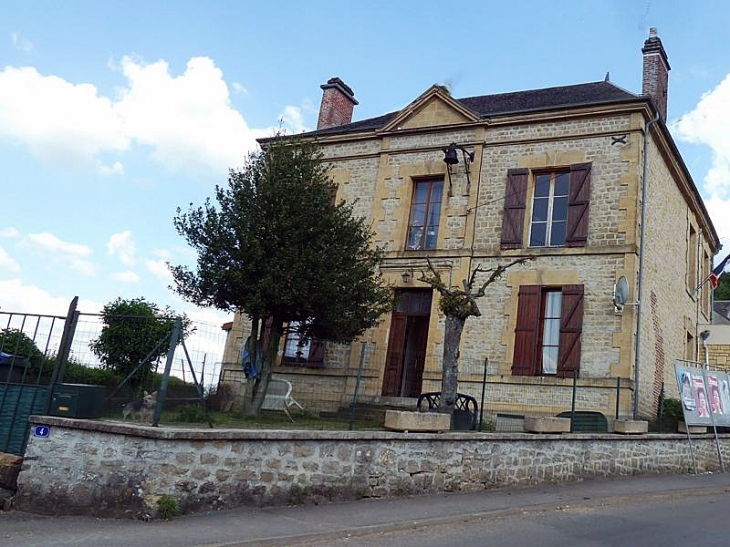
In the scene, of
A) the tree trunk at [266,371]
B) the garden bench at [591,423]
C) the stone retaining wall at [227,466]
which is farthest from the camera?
the garden bench at [591,423]

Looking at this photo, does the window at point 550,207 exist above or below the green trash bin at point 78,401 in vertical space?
above

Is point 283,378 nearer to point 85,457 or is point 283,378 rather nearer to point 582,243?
point 582,243

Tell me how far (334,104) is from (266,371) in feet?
34.1

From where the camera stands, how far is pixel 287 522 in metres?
6.40

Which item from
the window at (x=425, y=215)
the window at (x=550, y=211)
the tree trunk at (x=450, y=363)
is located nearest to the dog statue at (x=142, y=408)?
the tree trunk at (x=450, y=363)

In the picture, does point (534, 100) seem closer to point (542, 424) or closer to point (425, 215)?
point (425, 215)

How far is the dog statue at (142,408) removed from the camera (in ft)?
24.2

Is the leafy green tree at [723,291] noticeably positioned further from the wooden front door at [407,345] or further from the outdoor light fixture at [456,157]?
the wooden front door at [407,345]

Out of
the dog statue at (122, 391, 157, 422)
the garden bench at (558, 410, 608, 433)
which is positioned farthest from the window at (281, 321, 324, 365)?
the dog statue at (122, 391, 157, 422)

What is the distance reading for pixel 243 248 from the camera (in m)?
11.5

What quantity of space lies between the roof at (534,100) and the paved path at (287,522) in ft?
30.6

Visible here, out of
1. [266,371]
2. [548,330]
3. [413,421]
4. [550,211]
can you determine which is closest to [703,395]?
[548,330]

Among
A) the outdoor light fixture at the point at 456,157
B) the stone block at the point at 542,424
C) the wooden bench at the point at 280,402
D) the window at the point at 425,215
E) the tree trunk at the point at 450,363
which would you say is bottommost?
the wooden bench at the point at 280,402

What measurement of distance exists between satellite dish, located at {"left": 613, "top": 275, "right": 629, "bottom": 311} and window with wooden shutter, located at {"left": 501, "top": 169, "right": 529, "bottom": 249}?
2306 mm
